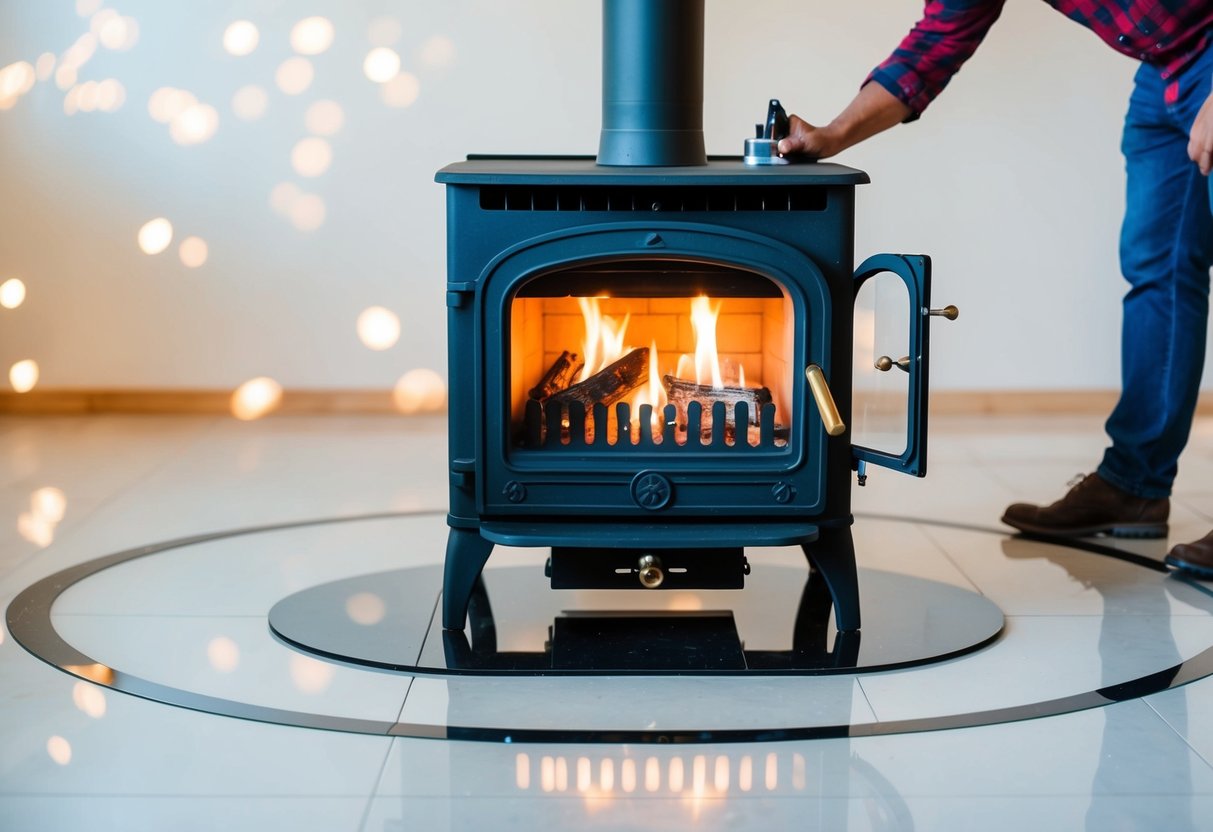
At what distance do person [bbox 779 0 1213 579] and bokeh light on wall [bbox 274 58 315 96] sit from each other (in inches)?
69.5

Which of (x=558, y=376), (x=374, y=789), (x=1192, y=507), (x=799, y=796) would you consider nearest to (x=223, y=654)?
(x=374, y=789)

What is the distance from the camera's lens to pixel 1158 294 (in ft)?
8.03

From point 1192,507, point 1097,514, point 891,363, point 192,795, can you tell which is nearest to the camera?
point 192,795

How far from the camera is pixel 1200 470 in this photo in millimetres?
3037

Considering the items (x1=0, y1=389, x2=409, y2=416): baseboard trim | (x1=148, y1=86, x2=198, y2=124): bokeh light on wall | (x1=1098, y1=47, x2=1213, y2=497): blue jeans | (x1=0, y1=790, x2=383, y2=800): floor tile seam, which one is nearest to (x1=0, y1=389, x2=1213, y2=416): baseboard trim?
(x1=0, y1=389, x2=409, y2=416): baseboard trim

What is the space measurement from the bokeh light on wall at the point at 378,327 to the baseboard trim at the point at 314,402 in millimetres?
131

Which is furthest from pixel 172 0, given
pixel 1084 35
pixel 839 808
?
pixel 839 808

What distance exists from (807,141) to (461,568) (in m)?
0.74

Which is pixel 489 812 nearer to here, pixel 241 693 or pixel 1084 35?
pixel 241 693

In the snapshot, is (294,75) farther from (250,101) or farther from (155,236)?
(155,236)

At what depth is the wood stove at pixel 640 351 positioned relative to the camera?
1.79 meters

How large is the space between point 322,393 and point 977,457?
160 centimetres

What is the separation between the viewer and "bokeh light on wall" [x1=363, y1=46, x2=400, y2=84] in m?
3.50

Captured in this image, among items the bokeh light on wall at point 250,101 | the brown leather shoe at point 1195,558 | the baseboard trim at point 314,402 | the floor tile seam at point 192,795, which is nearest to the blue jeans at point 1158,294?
the brown leather shoe at point 1195,558
